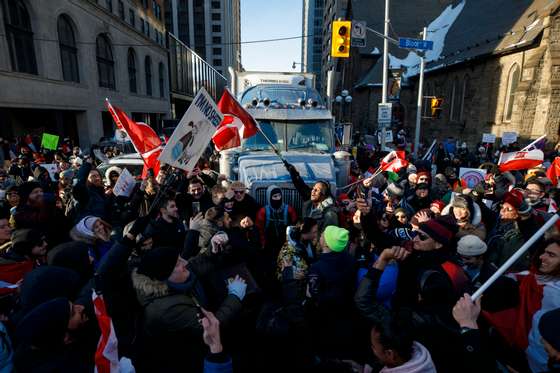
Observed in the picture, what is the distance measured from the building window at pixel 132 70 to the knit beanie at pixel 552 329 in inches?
1327

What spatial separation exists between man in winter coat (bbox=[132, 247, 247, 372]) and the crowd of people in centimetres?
1

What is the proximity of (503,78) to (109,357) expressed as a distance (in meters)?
26.1

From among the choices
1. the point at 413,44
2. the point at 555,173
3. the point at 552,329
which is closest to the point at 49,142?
the point at 552,329

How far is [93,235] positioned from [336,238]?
8.60 feet

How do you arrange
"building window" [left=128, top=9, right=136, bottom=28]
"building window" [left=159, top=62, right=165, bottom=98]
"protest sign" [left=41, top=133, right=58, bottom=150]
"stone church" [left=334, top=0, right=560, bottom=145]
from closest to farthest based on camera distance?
"protest sign" [left=41, top=133, right=58, bottom=150] → "stone church" [left=334, top=0, right=560, bottom=145] → "building window" [left=128, top=9, right=136, bottom=28] → "building window" [left=159, top=62, right=165, bottom=98]

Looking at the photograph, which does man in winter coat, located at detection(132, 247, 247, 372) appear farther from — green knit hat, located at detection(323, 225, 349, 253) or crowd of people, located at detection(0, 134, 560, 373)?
green knit hat, located at detection(323, 225, 349, 253)

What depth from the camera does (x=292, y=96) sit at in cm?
875

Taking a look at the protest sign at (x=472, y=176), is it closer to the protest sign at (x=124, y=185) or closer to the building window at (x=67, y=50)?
the protest sign at (x=124, y=185)

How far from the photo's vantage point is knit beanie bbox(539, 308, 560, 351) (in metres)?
1.56

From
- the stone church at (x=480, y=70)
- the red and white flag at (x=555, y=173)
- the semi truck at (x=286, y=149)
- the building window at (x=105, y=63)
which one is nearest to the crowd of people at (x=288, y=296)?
the semi truck at (x=286, y=149)

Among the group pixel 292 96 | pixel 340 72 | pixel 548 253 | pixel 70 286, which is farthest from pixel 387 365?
pixel 340 72

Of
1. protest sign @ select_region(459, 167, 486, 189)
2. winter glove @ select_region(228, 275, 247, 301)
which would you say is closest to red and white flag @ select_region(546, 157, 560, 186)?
protest sign @ select_region(459, 167, 486, 189)

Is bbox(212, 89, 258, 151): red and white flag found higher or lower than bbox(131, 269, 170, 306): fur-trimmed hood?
higher

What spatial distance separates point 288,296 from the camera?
10.6 feet
